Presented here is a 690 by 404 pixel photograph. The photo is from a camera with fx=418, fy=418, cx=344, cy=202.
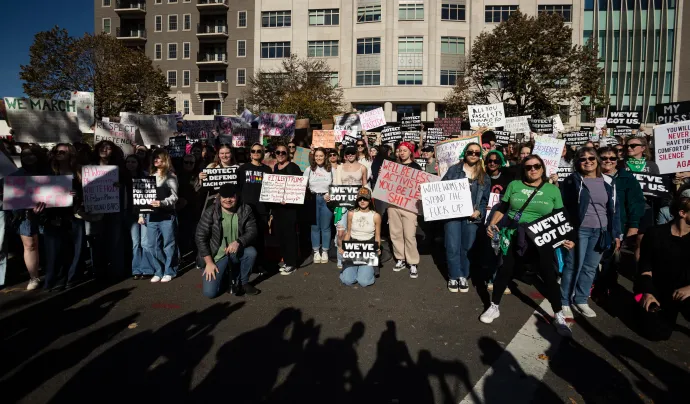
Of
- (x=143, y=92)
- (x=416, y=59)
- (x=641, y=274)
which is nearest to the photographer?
(x=641, y=274)

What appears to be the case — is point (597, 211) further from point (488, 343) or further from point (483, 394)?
point (483, 394)

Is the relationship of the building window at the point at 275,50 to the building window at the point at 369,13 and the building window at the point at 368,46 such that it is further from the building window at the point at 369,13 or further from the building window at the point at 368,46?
the building window at the point at 369,13

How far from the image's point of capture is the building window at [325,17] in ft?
151

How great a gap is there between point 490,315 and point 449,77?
138ft

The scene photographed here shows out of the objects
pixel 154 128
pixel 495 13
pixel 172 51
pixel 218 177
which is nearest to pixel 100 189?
pixel 218 177

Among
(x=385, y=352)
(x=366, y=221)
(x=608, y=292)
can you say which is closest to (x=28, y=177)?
(x=366, y=221)

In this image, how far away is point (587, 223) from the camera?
5.19 m

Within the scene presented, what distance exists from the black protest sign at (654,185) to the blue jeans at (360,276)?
13.9 ft

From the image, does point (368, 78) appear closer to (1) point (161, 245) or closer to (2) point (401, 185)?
(2) point (401, 185)

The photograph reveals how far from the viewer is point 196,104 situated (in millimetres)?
53062

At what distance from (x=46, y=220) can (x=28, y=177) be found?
0.67 meters

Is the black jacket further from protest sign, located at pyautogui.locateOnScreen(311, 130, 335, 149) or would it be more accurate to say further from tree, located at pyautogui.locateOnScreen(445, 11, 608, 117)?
tree, located at pyautogui.locateOnScreen(445, 11, 608, 117)

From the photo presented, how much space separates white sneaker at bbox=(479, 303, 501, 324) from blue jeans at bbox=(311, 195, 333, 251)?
3350 millimetres

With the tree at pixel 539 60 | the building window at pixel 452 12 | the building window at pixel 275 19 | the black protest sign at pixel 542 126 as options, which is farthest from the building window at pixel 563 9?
the black protest sign at pixel 542 126
